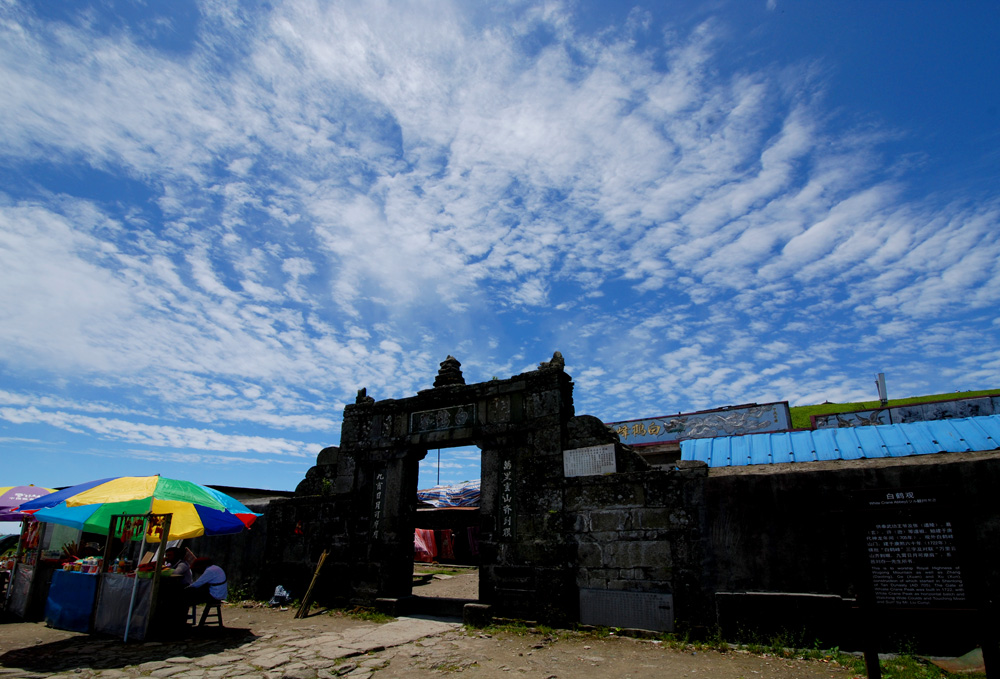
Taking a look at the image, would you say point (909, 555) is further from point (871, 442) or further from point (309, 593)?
point (309, 593)

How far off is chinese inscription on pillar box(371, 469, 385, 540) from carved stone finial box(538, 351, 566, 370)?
4.26 metres

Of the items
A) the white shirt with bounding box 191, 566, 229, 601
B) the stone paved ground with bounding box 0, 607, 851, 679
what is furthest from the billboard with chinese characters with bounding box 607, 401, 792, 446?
the white shirt with bounding box 191, 566, 229, 601

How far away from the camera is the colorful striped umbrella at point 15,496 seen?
9.84m

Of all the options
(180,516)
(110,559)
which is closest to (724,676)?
(180,516)

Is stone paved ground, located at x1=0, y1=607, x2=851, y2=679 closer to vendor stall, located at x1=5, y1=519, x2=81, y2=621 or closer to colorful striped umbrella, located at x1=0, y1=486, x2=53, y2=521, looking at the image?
vendor stall, located at x1=5, y1=519, x2=81, y2=621

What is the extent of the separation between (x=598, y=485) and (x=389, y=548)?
15.4 feet

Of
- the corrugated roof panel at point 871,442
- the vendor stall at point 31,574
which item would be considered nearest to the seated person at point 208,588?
the vendor stall at point 31,574

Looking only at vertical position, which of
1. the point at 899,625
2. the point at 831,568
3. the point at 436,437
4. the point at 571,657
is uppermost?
the point at 436,437

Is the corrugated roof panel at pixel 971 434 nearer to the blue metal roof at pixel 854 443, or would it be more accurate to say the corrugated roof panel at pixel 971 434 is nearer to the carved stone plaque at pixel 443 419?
the blue metal roof at pixel 854 443

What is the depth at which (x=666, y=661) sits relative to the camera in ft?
22.3

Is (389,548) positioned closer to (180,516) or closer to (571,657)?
(180,516)

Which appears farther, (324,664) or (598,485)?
(598,485)

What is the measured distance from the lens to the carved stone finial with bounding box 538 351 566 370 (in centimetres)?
1016

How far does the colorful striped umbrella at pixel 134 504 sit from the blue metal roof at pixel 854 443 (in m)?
8.28
